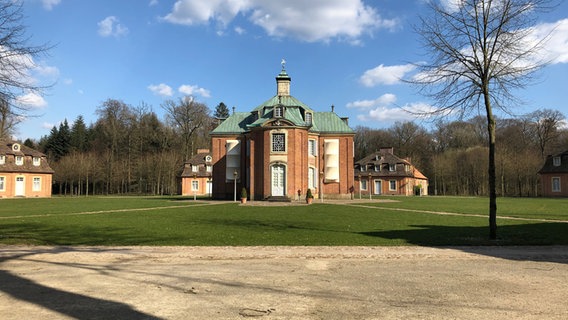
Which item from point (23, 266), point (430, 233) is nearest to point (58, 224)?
point (23, 266)

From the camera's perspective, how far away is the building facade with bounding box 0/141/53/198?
53.6 metres

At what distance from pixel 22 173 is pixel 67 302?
5851cm

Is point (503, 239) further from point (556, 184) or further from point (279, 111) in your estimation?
point (556, 184)

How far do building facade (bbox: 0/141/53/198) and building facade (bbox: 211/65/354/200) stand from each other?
3015 centimetres

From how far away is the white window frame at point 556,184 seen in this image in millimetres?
58237

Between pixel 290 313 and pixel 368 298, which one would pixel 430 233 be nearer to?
pixel 368 298

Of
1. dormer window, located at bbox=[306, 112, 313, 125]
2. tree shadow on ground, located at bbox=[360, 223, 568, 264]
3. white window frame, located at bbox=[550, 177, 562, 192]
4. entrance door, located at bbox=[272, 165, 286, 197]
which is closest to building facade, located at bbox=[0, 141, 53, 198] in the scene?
entrance door, located at bbox=[272, 165, 286, 197]

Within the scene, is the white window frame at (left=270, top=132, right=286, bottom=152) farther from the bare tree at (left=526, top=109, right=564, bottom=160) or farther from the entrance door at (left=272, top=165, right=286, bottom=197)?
the bare tree at (left=526, top=109, right=564, bottom=160)

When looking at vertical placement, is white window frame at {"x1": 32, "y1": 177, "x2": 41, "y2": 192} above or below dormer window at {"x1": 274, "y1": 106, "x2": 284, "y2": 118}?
below

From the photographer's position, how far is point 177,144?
7481cm

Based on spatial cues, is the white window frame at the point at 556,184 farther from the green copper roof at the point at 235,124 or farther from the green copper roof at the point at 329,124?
the green copper roof at the point at 235,124

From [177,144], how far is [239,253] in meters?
66.8

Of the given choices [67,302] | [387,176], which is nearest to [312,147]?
[387,176]

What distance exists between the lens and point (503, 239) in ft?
44.1
